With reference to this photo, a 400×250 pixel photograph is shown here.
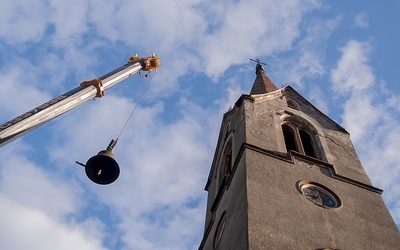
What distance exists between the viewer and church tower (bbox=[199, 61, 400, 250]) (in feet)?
37.5

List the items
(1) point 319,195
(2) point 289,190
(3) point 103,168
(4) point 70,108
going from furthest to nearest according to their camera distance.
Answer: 1. (1) point 319,195
2. (2) point 289,190
3. (4) point 70,108
4. (3) point 103,168

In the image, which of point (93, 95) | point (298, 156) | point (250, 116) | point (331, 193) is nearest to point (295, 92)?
point (250, 116)

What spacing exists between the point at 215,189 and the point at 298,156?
178 inches

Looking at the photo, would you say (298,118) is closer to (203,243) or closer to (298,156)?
(298,156)

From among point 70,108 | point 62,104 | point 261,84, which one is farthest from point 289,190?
point 261,84

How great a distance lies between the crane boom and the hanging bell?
128cm

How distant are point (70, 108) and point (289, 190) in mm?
6114

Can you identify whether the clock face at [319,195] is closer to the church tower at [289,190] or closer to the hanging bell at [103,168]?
the church tower at [289,190]

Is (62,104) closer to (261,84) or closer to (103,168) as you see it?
(103,168)

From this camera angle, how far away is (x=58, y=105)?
10.5 m

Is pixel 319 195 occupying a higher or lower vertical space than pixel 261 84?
lower

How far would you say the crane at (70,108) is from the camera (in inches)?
351

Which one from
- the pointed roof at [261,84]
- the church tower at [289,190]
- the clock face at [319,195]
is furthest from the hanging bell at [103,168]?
the pointed roof at [261,84]

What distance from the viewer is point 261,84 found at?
25.0m
